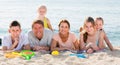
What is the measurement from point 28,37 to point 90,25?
55.6 inches

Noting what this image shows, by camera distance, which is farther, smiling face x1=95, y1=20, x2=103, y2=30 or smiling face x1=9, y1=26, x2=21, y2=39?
smiling face x1=95, y1=20, x2=103, y2=30

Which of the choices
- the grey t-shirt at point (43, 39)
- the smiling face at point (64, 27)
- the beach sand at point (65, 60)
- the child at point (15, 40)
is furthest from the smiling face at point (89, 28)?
the child at point (15, 40)

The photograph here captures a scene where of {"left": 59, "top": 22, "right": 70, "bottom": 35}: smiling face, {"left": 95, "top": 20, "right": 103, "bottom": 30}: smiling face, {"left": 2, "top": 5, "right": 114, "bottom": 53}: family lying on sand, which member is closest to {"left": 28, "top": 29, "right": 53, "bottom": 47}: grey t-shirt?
{"left": 2, "top": 5, "right": 114, "bottom": 53}: family lying on sand

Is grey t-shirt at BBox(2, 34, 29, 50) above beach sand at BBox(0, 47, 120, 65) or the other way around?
above

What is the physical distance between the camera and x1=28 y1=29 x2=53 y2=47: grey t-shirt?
6941 mm

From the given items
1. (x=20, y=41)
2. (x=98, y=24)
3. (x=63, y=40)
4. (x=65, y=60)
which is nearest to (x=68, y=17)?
(x=98, y=24)

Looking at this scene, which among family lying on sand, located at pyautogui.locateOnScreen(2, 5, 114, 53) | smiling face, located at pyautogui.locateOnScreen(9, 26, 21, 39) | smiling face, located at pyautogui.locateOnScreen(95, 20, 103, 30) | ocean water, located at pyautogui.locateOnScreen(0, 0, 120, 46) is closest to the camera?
smiling face, located at pyautogui.locateOnScreen(9, 26, 21, 39)

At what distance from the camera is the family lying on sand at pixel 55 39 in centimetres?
682

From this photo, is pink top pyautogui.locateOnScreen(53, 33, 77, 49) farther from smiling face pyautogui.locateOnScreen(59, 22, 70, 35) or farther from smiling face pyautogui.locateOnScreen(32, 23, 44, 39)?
smiling face pyautogui.locateOnScreen(32, 23, 44, 39)

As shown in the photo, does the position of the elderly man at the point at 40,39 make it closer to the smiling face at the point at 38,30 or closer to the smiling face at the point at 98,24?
the smiling face at the point at 38,30

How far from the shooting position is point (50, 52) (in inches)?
272

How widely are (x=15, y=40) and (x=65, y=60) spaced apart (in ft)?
4.28

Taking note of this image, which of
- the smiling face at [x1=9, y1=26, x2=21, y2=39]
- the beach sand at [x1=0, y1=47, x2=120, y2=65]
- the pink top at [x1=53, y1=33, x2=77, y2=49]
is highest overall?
the smiling face at [x1=9, y1=26, x2=21, y2=39]

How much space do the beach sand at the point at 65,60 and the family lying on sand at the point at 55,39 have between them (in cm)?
30
